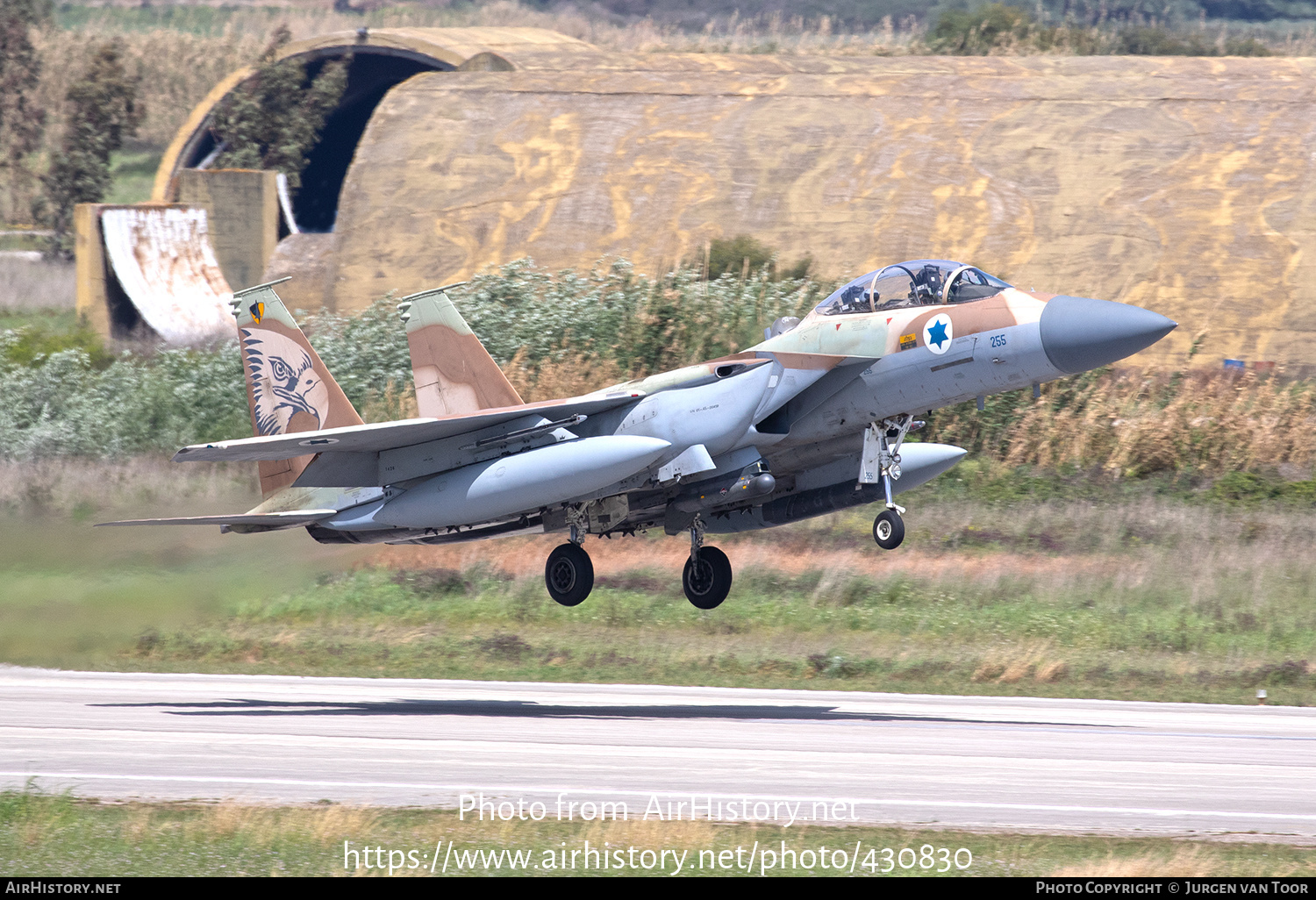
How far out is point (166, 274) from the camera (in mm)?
37844

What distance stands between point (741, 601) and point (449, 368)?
24.4 feet

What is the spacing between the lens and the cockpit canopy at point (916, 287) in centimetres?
1592

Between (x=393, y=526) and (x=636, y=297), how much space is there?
43.3 ft

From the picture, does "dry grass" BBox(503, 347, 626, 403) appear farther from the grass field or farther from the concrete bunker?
the concrete bunker

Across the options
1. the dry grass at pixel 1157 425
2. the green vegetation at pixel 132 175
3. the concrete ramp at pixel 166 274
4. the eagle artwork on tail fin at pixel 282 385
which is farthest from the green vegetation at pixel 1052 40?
the eagle artwork on tail fin at pixel 282 385

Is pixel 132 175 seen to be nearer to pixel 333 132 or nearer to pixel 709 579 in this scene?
pixel 333 132

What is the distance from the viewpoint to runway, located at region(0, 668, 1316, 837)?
12.2 meters

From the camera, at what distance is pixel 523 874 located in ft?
33.0

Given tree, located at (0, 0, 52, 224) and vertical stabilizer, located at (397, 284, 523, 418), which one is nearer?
vertical stabilizer, located at (397, 284, 523, 418)

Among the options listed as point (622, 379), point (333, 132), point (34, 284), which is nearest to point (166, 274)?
point (34, 284)

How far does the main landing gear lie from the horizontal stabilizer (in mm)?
2935

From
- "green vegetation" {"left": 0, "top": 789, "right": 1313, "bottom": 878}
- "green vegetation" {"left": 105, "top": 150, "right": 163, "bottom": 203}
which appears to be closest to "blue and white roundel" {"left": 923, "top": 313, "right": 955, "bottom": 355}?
"green vegetation" {"left": 0, "top": 789, "right": 1313, "bottom": 878}

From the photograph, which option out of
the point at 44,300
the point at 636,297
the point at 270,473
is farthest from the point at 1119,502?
the point at 44,300

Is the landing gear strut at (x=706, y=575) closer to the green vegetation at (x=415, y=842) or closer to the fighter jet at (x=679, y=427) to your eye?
the fighter jet at (x=679, y=427)
